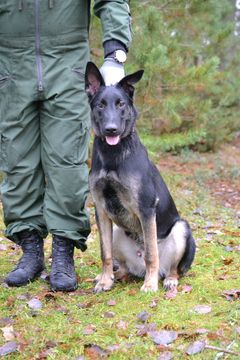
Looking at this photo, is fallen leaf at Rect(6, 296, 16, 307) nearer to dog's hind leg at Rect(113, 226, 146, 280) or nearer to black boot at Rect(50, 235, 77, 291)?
black boot at Rect(50, 235, 77, 291)

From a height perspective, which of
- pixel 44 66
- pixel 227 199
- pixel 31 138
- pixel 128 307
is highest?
pixel 44 66

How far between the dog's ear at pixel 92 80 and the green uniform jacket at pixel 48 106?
0.67ft

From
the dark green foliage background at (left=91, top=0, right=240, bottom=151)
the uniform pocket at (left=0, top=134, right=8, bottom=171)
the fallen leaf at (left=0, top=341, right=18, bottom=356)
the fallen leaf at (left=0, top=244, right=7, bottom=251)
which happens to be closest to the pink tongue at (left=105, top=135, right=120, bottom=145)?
the uniform pocket at (left=0, top=134, right=8, bottom=171)

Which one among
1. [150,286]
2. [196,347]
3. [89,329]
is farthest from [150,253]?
[196,347]

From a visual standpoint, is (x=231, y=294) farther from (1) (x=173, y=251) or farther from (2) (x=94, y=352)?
(2) (x=94, y=352)

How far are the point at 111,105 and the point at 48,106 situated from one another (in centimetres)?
60

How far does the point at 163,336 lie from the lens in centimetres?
317

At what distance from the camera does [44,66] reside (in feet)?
13.0

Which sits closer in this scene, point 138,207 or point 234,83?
point 138,207

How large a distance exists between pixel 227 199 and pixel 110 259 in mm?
5168

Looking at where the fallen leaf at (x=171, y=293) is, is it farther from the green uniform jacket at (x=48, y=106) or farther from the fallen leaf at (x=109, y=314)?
the green uniform jacket at (x=48, y=106)

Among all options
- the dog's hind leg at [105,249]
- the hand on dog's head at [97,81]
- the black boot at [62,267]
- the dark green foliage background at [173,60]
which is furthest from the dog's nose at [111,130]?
the dark green foliage background at [173,60]

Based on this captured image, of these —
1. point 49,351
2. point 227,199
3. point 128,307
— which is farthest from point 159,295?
point 227,199

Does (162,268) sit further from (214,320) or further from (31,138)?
(31,138)
